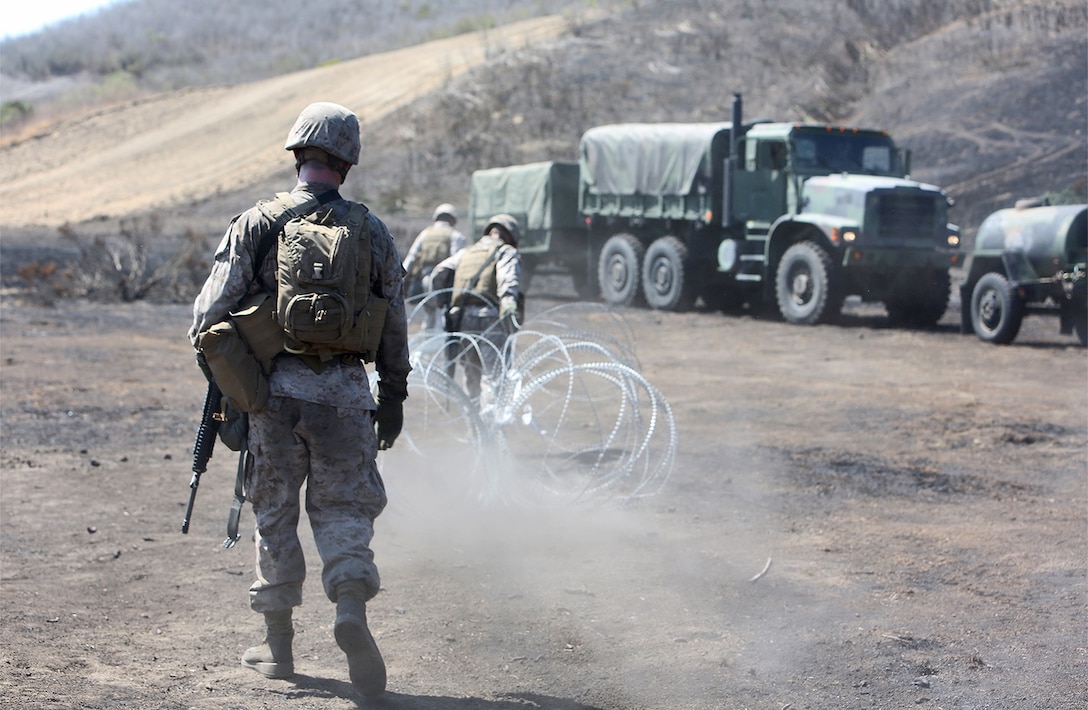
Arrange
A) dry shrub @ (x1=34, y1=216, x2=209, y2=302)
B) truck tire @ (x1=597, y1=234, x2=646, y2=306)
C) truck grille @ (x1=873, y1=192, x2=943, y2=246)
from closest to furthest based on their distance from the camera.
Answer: truck grille @ (x1=873, y1=192, x2=943, y2=246) < dry shrub @ (x1=34, y1=216, x2=209, y2=302) < truck tire @ (x1=597, y1=234, x2=646, y2=306)

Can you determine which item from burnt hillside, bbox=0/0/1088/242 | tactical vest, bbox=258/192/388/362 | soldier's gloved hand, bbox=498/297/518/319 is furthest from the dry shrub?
tactical vest, bbox=258/192/388/362

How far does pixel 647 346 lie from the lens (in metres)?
15.3

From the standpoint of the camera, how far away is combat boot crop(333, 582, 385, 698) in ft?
13.0

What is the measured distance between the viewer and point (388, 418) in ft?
14.5

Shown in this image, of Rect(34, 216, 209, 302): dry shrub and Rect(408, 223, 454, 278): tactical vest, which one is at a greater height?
Rect(408, 223, 454, 278): tactical vest

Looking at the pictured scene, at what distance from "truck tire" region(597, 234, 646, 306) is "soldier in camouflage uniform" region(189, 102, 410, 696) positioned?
16.2 metres

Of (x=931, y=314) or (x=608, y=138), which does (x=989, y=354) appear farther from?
(x=608, y=138)

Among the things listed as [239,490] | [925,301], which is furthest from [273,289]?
[925,301]

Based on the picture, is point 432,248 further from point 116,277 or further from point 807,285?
point 116,277

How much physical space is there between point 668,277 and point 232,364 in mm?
15852

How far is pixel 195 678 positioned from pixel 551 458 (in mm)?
4298

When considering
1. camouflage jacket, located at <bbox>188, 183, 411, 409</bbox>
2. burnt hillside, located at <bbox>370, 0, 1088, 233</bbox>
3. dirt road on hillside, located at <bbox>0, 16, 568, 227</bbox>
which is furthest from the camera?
dirt road on hillside, located at <bbox>0, 16, 568, 227</bbox>

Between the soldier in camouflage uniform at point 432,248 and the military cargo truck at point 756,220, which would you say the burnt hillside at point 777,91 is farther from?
the soldier in camouflage uniform at point 432,248

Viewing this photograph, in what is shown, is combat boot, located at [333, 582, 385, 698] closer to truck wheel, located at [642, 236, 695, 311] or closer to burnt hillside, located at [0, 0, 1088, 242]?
truck wheel, located at [642, 236, 695, 311]
